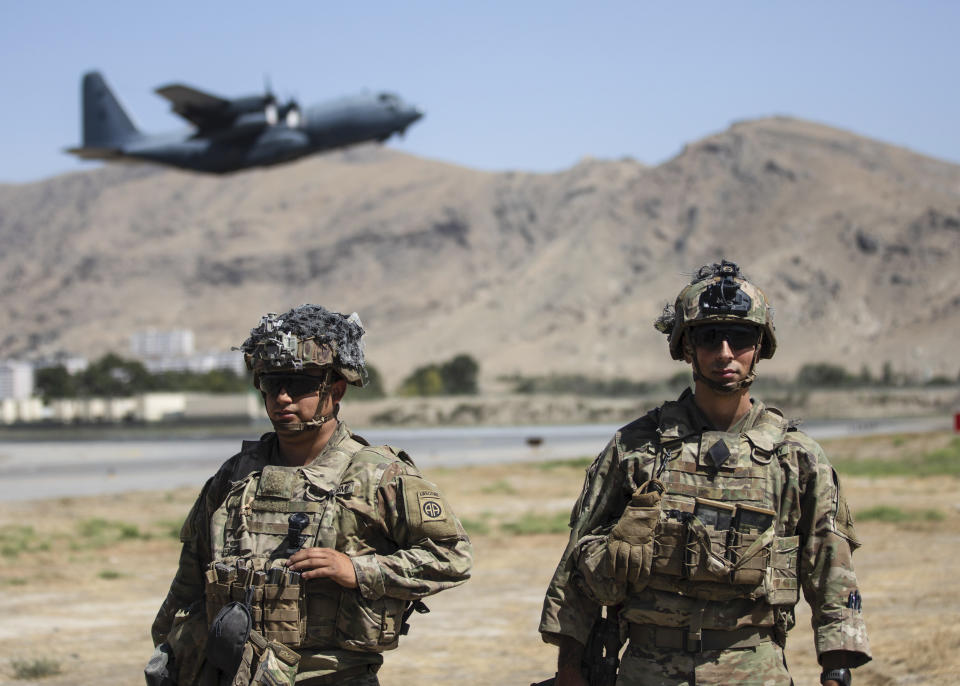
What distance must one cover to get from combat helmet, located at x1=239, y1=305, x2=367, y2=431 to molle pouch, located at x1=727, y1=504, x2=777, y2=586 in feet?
5.02

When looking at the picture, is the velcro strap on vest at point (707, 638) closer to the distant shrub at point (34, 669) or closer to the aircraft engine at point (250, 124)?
the distant shrub at point (34, 669)

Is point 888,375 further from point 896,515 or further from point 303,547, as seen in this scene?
point 303,547

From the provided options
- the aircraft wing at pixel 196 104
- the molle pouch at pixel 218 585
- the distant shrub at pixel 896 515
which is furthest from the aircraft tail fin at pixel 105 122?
the molle pouch at pixel 218 585

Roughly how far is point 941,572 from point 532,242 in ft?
513

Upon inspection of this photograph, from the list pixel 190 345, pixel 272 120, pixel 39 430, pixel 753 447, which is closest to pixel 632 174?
pixel 190 345

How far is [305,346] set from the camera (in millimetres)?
4488

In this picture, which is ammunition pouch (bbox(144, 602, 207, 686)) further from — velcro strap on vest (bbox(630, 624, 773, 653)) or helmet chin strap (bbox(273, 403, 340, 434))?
velcro strap on vest (bbox(630, 624, 773, 653))

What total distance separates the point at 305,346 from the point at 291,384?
6.0 inches

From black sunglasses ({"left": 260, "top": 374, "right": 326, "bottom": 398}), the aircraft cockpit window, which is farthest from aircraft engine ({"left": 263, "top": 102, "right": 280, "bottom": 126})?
black sunglasses ({"left": 260, "top": 374, "right": 326, "bottom": 398})

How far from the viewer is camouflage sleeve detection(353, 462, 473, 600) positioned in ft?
13.8

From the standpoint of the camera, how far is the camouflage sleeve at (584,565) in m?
4.18

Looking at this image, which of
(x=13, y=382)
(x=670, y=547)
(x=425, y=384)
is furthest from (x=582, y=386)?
(x=670, y=547)

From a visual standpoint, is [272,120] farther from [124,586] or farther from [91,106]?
[124,586]

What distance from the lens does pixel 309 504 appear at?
4.31 meters
